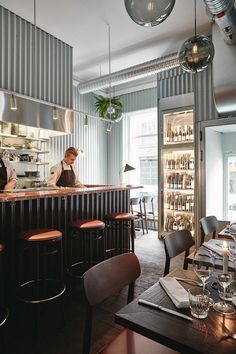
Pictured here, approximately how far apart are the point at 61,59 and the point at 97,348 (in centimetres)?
432

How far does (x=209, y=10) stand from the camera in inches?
99.7

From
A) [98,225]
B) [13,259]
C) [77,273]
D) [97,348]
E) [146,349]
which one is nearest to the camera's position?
[146,349]

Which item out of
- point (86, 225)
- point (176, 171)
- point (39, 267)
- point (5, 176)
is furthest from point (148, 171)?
point (39, 267)

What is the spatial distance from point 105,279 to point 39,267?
157cm

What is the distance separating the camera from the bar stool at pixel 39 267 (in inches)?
86.9

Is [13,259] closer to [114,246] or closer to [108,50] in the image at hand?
[114,246]

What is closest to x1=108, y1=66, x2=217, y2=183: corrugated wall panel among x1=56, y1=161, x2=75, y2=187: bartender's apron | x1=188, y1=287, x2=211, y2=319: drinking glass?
x1=56, y1=161, x2=75, y2=187: bartender's apron

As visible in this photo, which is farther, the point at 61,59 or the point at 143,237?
the point at 143,237

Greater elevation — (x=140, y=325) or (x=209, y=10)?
(x=209, y=10)

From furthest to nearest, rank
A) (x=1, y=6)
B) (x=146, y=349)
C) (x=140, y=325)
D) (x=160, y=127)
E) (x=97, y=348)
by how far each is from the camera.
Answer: (x=160, y=127) < (x=1, y=6) < (x=97, y=348) < (x=146, y=349) < (x=140, y=325)

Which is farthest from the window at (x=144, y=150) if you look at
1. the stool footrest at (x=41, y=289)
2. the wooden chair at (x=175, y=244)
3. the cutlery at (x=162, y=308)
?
the cutlery at (x=162, y=308)

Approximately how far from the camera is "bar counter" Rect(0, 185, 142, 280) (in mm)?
2412

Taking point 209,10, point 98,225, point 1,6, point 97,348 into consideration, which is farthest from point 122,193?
point 1,6

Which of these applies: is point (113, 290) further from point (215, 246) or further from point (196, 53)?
point (196, 53)
